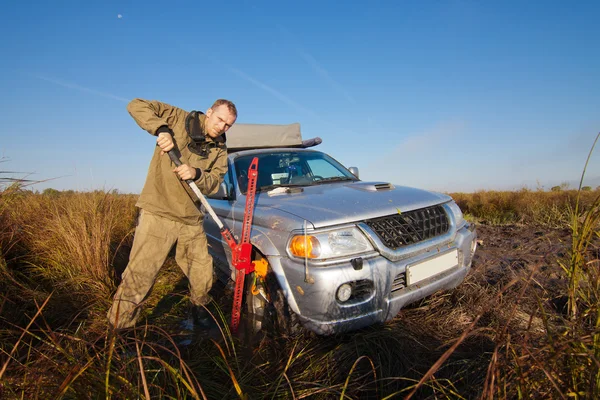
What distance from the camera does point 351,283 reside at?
2.00 m

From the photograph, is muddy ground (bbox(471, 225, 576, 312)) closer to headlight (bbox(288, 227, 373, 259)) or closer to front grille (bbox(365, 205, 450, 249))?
front grille (bbox(365, 205, 450, 249))

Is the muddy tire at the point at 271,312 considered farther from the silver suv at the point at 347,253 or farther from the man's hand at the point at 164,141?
the man's hand at the point at 164,141

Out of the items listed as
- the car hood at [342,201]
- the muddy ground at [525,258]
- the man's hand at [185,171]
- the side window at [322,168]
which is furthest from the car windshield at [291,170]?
the muddy ground at [525,258]

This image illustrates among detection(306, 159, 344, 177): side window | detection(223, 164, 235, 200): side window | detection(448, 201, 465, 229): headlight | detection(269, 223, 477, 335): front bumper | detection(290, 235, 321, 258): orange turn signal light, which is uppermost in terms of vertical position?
detection(306, 159, 344, 177): side window

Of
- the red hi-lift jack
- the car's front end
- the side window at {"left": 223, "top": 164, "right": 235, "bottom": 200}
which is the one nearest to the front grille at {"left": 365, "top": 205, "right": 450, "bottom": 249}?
the car's front end

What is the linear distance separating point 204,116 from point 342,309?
2.12m

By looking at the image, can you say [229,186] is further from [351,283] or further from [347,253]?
[351,283]

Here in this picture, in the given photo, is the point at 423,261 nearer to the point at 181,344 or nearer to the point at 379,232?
the point at 379,232

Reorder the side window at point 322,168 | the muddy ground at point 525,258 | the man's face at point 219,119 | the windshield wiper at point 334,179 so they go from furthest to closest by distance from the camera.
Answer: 1. the side window at point 322,168
2. the windshield wiper at point 334,179
3. the man's face at point 219,119
4. the muddy ground at point 525,258

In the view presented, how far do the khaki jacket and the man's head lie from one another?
5.6 inches

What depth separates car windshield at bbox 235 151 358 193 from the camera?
3.30 m

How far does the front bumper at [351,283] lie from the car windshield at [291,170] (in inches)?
50.6

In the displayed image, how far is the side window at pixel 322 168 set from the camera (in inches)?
145

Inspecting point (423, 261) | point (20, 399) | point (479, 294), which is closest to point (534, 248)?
point (479, 294)
